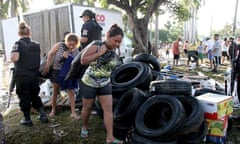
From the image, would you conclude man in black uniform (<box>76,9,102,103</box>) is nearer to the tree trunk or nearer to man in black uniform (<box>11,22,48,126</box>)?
man in black uniform (<box>11,22,48,126</box>)

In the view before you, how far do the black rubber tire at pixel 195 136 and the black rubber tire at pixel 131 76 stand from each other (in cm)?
145

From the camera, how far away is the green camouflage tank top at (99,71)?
12.6ft

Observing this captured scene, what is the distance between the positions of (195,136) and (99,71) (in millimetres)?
1734

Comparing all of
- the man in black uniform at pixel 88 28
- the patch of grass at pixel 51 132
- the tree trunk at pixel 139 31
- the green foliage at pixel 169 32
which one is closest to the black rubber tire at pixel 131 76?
the patch of grass at pixel 51 132

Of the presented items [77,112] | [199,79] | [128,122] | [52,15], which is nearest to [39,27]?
[52,15]

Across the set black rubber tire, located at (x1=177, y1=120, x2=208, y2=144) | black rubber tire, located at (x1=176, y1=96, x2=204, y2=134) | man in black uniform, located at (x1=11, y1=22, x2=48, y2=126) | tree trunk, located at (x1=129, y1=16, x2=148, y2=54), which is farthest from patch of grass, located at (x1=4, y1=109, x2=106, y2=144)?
A: tree trunk, located at (x1=129, y1=16, x2=148, y2=54)

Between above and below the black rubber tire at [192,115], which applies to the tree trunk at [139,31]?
above

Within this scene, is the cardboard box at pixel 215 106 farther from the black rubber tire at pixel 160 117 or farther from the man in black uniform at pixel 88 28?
the man in black uniform at pixel 88 28

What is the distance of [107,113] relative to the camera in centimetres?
394

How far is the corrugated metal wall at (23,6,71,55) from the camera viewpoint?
30.5 feet

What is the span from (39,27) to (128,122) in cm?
745

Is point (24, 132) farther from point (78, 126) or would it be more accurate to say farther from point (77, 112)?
point (77, 112)

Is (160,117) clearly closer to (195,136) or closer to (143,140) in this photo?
(195,136)

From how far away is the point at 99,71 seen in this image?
3.86 m
